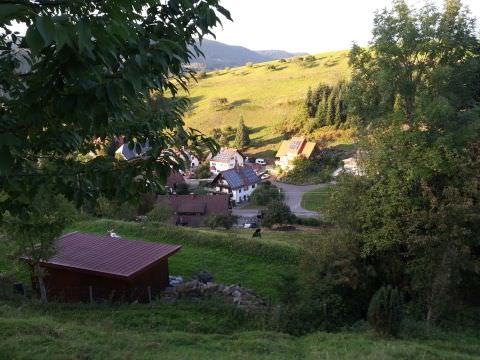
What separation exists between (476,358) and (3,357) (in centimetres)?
898

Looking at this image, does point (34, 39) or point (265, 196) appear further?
point (265, 196)

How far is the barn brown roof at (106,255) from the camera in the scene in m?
15.5

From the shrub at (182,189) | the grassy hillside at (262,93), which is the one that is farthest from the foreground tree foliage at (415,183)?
the grassy hillside at (262,93)

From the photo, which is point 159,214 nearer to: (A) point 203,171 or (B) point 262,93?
(A) point 203,171

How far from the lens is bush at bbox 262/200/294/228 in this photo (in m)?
35.3

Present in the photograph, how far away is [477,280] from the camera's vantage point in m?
15.7

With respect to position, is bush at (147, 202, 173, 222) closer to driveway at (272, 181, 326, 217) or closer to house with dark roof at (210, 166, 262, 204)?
driveway at (272, 181, 326, 217)

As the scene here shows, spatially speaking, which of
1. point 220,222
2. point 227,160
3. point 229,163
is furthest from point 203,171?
point 220,222

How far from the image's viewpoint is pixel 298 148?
63.0 metres

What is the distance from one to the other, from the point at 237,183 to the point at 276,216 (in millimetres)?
18002

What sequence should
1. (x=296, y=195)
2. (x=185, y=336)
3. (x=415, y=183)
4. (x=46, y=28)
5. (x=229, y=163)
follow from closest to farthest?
(x=46, y=28)
(x=185, y=336)
(x=415, y=183)
(x=296, y=195)
(x=229, y=163)

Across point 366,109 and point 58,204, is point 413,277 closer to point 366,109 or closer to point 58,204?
point 366,109

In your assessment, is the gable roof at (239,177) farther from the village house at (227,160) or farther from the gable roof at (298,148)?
the gable roof at (298,148)

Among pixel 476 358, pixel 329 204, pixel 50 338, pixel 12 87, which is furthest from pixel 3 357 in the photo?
pixel 329 204
